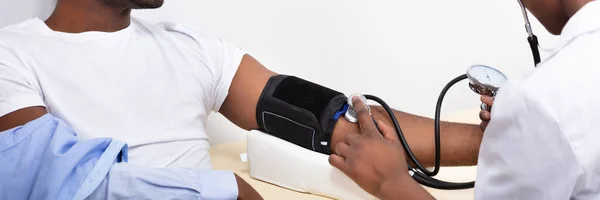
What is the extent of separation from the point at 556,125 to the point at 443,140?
761 millimetres

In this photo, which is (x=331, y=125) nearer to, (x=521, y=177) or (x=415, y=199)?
(x=415, y=199)

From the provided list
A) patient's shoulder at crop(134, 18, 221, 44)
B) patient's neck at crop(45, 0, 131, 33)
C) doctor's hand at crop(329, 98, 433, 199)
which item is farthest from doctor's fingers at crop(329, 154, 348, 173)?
patient's neck at crop(45, 0, 131, 33)

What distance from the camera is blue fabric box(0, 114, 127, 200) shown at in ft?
3.74

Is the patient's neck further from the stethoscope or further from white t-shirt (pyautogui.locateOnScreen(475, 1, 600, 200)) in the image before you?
white t-shirt (pyautogui.locateOnScreen(475, 1, 600, 200))

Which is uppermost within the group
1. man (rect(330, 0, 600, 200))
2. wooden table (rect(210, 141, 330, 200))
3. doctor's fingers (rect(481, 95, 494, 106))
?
man (rect(330, 0, 600, 200))

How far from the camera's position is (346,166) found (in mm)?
1356

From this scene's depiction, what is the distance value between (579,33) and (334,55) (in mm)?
1128

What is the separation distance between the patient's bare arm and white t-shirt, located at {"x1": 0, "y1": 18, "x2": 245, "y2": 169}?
0.31 m

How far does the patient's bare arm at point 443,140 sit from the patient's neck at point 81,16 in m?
0.56

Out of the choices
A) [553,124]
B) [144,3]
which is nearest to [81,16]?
[144,3]

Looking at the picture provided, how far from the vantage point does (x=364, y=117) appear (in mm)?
1471

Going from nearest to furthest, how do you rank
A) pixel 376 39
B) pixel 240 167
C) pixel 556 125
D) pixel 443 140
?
pixel 556 125, pixel 443 140, pixel 240 167, pixel 376 39

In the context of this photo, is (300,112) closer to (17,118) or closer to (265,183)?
(265,183)

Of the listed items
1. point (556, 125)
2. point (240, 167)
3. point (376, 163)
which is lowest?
point (240, 167)
